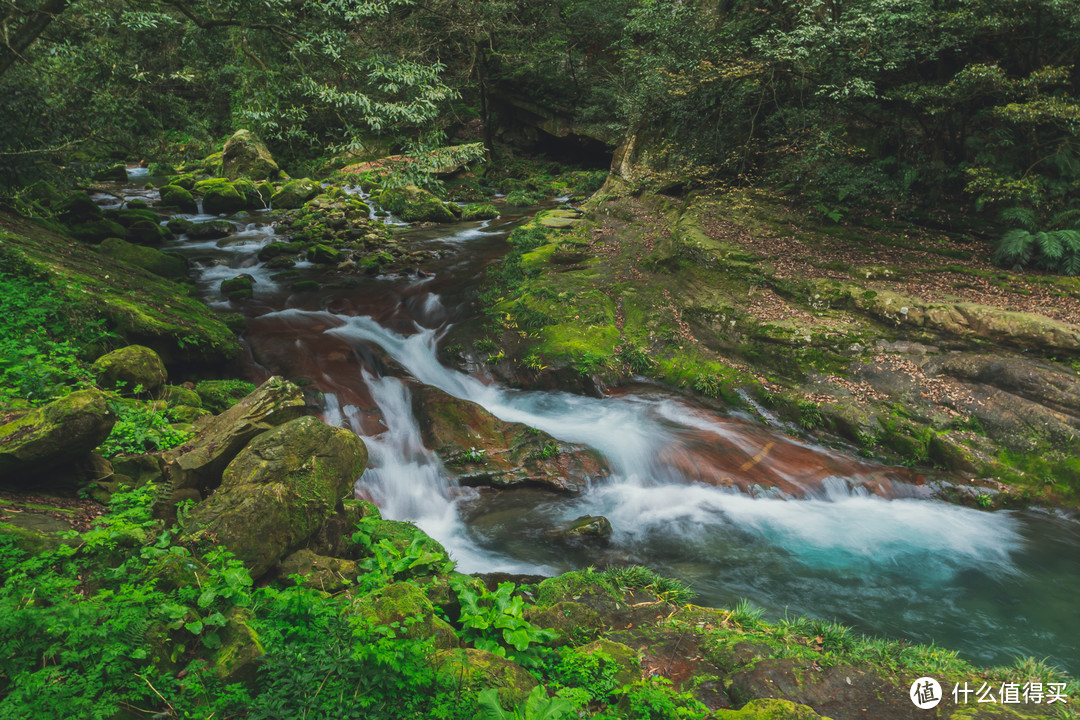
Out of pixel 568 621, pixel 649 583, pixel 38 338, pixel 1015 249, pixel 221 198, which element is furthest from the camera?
pixel 221 198

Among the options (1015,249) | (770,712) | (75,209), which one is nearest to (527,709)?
(770,712)

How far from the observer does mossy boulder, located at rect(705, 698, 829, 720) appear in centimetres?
334

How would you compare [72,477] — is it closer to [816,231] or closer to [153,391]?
[153,391]

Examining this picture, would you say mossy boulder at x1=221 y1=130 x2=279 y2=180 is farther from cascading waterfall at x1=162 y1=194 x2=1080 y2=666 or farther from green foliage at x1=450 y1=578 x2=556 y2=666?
green foliage at x1=450 y1=578 x2=556 y2=666

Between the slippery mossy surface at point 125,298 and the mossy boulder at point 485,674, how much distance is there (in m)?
6.76

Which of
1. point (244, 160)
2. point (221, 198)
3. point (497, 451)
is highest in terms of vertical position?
point (244, 160)

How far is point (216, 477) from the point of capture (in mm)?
4750

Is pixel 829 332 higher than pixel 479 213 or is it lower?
lower

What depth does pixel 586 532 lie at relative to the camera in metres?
6.75

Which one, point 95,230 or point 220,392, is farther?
point 95,230

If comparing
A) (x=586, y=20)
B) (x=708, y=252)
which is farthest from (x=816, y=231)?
(x=586, y=20)

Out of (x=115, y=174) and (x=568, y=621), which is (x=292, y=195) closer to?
(x=115, y=174)

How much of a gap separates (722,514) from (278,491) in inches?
223

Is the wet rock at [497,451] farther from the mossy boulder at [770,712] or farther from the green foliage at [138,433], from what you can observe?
the mossy boulder at [770,712]
